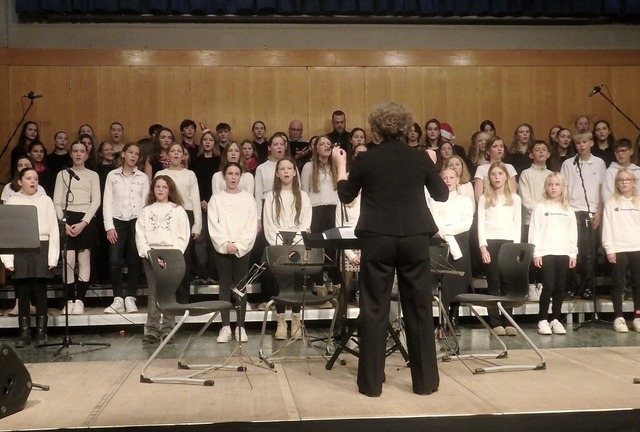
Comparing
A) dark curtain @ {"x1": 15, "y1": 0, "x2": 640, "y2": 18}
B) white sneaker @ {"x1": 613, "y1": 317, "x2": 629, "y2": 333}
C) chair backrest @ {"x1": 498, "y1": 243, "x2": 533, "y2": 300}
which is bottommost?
white sneaker @ {"x1": 613, "y1": 317, "x2": 629, "y2": 333}

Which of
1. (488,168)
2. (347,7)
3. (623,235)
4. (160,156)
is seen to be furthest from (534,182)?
(160,156)

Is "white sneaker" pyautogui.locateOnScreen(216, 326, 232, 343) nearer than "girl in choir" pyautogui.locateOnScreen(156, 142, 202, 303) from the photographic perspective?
Yes

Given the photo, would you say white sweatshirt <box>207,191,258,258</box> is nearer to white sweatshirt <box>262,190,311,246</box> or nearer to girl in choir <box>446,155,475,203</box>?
white sweatshirt <box>262,190,311,246</box>

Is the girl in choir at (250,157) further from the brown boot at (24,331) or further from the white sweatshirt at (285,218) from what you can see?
the brown boot at (24,331)

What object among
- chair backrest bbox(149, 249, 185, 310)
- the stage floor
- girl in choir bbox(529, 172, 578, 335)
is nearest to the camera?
the stage floor

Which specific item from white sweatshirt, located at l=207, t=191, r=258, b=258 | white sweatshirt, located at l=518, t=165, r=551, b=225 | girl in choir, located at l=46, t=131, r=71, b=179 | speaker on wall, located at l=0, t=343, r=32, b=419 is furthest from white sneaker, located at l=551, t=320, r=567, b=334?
girl in choir, located at l=46, t=131, r=71, b=179

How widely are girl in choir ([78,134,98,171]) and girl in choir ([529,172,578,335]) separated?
16.9 feet

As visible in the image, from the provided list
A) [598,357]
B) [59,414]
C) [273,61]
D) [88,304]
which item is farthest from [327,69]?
[59,414]

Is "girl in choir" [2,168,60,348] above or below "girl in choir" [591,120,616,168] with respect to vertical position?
below

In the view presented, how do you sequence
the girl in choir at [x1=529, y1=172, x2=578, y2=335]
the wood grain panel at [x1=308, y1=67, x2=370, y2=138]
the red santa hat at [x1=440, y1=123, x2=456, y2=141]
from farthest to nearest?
the wood grain panel at [x1=308, y1=67, x2=370, y2=138], the red santa hat at [x1=440, y1=123, x2=456, y2=141], the girl in choir at [x1=529, y1=172, x2=578, y2=335]

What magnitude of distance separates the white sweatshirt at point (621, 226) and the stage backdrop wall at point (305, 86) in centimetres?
369

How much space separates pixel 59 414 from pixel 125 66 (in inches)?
292

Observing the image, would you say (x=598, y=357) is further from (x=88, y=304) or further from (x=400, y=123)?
(x=88, y=304)

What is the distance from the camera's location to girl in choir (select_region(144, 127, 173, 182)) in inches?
347
